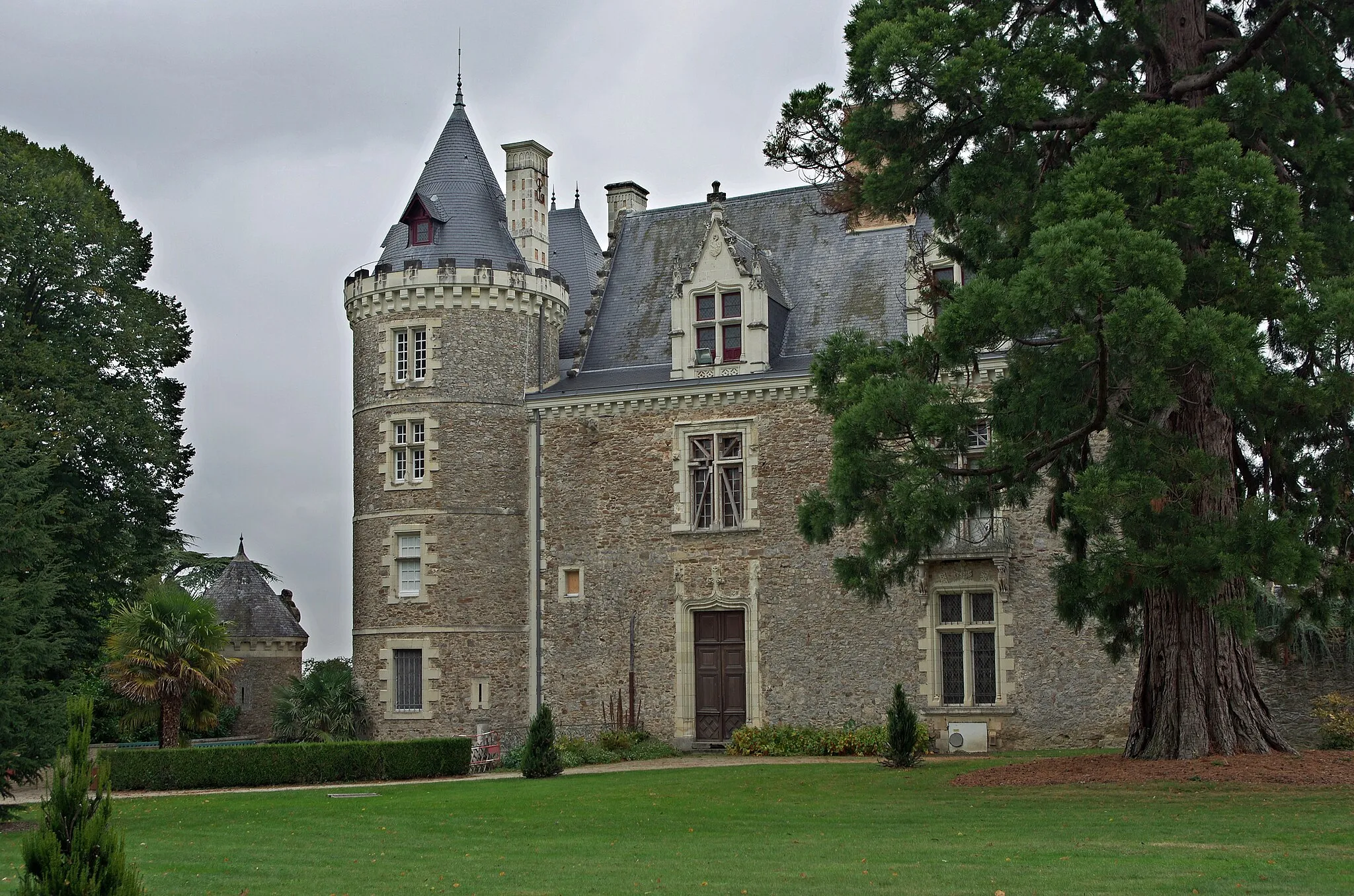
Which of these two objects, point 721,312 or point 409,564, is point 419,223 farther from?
point 409,564

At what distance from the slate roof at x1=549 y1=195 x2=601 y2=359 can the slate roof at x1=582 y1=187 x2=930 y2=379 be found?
4.24ft

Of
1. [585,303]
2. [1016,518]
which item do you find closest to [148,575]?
[585,303]

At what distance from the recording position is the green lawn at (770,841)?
10008mm

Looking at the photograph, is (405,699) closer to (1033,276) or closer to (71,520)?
(71,520)

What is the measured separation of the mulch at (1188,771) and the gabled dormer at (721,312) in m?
11.0

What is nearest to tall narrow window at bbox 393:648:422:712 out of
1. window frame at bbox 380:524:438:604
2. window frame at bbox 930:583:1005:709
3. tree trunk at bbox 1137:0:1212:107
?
window frame at bbox 380:524:438:604

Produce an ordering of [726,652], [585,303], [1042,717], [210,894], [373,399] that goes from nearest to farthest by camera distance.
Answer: [210,894] < [1042,717] < [726,652] < [373,399] < [585,303]

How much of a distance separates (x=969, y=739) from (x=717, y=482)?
6154mm

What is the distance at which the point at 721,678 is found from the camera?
26344mm

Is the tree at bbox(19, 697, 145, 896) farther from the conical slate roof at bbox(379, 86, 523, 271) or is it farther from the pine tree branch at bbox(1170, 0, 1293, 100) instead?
the conical slate roof at bbox(379, 86, 523, 271)

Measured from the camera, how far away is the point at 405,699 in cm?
2703

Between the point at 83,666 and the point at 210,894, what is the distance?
66.0 ft

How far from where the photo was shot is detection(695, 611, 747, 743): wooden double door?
85.9ft

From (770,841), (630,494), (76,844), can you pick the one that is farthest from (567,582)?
(76,844)
